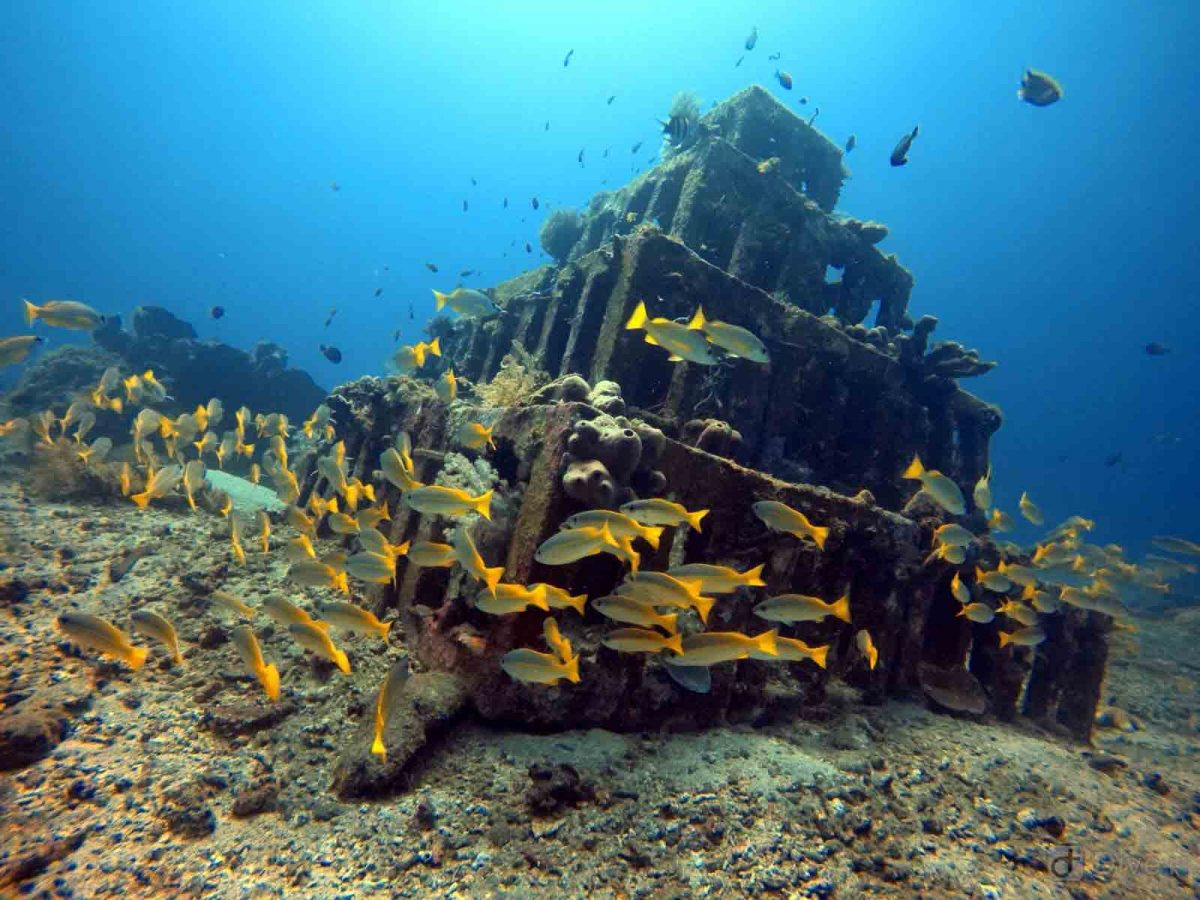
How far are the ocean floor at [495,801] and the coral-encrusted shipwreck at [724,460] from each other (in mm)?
609

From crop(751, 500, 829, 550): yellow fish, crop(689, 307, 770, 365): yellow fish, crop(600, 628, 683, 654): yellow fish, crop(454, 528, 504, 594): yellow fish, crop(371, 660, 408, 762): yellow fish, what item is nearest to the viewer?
→ crop(371, 660, 408, 762): yellow fish

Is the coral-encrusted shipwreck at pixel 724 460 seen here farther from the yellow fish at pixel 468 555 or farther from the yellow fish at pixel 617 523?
the yellow fish at pixel 468 555

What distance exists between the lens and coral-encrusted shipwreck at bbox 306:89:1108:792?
17.0ft

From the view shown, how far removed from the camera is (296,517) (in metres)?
7.16

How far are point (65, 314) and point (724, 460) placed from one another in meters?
9.77

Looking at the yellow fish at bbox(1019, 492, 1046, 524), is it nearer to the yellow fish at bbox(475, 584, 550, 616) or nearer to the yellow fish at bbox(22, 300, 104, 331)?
the yellow fish at bbox(475, 584, 550, 616)

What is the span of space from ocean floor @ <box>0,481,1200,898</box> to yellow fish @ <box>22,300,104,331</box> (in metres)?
4.14

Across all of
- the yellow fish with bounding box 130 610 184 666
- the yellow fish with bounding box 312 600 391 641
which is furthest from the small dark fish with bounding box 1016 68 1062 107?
the yellow fish with bounding box 130 610 184 666

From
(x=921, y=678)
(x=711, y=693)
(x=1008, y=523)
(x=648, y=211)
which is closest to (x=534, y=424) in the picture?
(x=711, y=693)

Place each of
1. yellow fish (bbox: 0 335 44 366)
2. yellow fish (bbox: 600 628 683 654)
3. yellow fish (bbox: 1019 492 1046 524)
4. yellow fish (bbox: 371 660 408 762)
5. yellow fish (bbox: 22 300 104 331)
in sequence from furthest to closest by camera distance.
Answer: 1. yellow fish (bbox: 1019 492 1046 524)
2. yellow fish (bbox: 22 300 104 331)
3. yellow fish (bbox: 0 335 44 366)
4. yellow fish (bbox: 600 628 683 654)
5. yellow fish (bbox: 371 660 408 762)

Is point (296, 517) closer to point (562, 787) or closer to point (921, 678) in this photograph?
point (562, 787)

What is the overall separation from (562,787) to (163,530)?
26.3ft

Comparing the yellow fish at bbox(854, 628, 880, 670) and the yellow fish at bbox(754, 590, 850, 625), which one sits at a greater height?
the yellow fish at bbox(754, 590, 850, 625)

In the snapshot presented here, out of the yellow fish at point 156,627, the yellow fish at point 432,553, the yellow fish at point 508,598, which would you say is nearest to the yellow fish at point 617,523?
the yellow fish at point 508,598
